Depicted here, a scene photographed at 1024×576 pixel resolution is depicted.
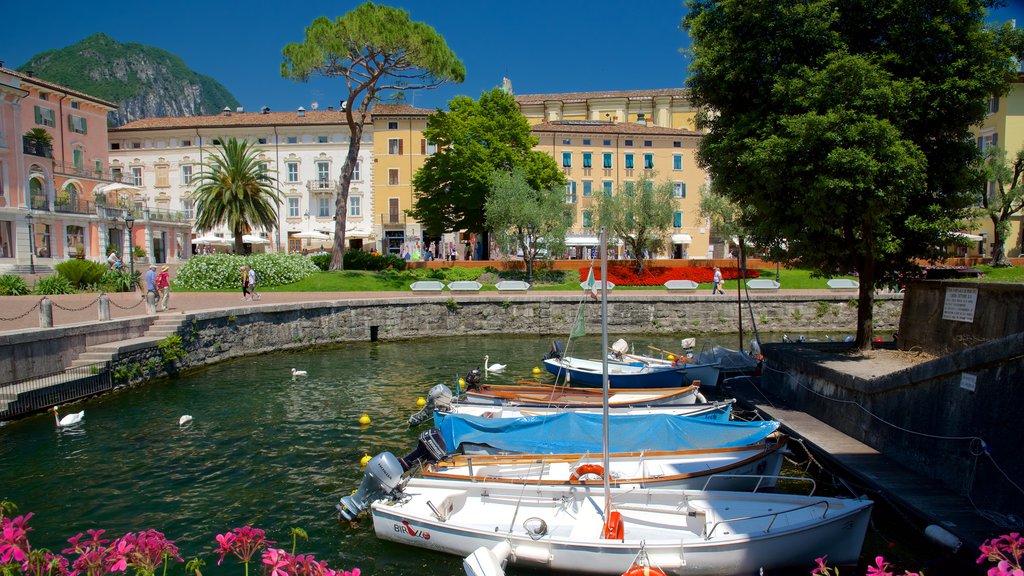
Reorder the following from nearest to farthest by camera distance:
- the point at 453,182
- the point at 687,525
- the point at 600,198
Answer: the point at 687,525, the point at 600,198, the point at 453,182

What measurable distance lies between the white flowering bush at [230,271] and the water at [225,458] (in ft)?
44.0

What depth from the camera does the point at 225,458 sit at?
1409 centimetres

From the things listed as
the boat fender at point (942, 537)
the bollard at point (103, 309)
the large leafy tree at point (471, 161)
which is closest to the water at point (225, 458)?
the bollard at point (103, 309)

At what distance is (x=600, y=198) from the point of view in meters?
45.5

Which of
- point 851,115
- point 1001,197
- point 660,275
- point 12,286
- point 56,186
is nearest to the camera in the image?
point 851,115

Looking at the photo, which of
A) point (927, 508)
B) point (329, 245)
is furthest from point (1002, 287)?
point (329, 245)

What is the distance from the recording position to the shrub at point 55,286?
30.1 m

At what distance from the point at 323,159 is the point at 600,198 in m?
30.9

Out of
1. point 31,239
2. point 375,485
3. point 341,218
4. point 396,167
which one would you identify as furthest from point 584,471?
point 396,167

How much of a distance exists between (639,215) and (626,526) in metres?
35.7

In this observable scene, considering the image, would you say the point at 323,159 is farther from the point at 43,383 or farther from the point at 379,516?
the point at 379,516

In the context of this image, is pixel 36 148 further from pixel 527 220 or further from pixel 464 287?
pixel 527 220

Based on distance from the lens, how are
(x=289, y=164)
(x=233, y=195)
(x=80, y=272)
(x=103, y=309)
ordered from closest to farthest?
(x=103, y=309), (x=80, y=272), (x=233, y=195), (x=289, y=164)

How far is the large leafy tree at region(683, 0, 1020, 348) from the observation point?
1335cm
